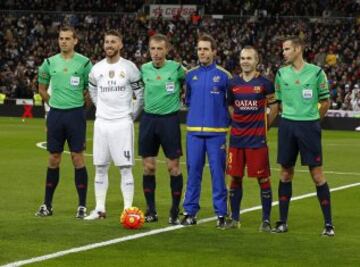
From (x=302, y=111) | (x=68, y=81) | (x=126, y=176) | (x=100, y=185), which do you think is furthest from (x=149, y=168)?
(x=302, y=111)

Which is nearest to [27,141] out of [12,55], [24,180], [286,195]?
[24,180]

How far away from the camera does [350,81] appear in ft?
130

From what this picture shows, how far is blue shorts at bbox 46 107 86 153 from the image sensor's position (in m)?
12.2

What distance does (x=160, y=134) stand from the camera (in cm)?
1177

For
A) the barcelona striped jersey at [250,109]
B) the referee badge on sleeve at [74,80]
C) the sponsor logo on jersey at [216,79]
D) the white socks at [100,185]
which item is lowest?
the white socks at [100,185]

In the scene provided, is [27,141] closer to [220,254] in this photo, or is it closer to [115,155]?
[115,155]

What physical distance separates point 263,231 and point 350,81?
2915cm

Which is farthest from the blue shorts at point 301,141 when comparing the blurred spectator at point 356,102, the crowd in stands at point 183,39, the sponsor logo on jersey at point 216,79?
Result: the crowd in stands at point 183,39

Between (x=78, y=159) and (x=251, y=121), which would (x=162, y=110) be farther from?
(x=78, y=159)

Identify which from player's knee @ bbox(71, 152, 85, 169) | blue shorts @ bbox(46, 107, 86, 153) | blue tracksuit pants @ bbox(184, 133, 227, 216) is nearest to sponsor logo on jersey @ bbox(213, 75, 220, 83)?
blue tracksuit pants @ bbox(184, 133, 227, 216)

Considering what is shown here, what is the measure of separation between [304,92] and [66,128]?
3.20 meters

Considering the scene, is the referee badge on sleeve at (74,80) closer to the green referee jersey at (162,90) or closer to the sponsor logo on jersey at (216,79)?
the green referee jersey at (162,90)

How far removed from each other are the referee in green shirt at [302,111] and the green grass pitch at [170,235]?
2.72 ft

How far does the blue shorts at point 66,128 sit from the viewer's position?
1224 cm
